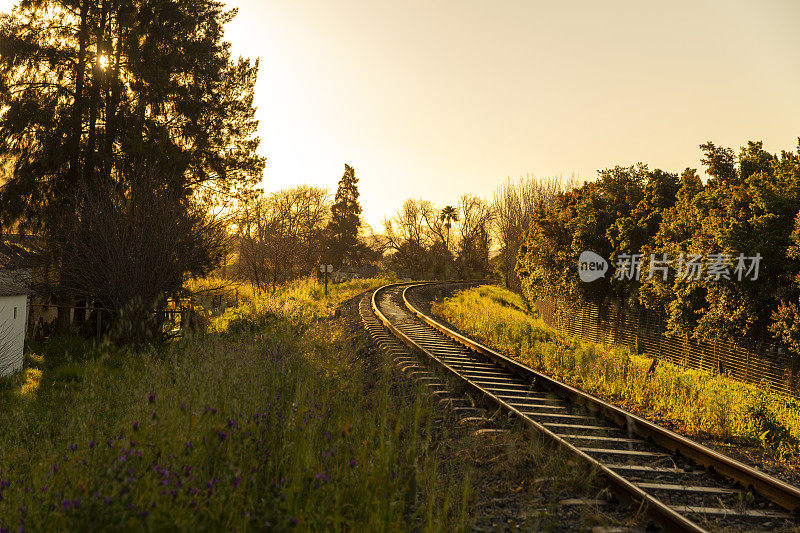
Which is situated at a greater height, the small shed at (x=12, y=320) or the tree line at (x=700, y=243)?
the tree line at (x=700, y=243)

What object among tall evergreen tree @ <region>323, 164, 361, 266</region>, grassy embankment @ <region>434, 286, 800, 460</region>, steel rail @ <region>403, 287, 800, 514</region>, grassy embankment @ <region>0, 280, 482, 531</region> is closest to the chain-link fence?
grassy embankment @ <region>434, 286, 800, 460</region>

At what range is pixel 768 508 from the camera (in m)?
5.13

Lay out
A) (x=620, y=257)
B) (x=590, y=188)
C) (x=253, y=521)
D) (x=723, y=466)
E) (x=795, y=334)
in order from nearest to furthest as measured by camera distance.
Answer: (x=253, y=521), (x=723, y=466), (x=795, y=334), (x=620, y=257), (x=590, y=188)

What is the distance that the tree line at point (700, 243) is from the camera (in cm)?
1141

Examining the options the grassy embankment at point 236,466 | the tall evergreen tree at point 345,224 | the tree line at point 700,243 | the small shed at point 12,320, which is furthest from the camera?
the tall evergreen tree at point 345,224

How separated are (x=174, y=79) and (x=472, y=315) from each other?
14.3 m

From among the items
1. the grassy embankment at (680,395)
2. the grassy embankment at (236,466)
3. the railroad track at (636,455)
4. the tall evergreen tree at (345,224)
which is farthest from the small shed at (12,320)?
the tall evergreen tree at (345,224)

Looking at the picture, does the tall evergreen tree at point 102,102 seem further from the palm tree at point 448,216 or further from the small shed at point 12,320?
the palm tree at point 448,216

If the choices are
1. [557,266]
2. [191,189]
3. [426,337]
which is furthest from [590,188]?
[191,189]

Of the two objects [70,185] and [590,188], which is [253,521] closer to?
[70,185]

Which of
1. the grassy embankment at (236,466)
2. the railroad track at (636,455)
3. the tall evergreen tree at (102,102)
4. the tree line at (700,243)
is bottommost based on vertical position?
the railroad track at (636,455)

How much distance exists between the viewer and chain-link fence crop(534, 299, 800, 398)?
11.7 m

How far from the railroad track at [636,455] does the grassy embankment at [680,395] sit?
1214mm

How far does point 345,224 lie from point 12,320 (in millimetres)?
46862
